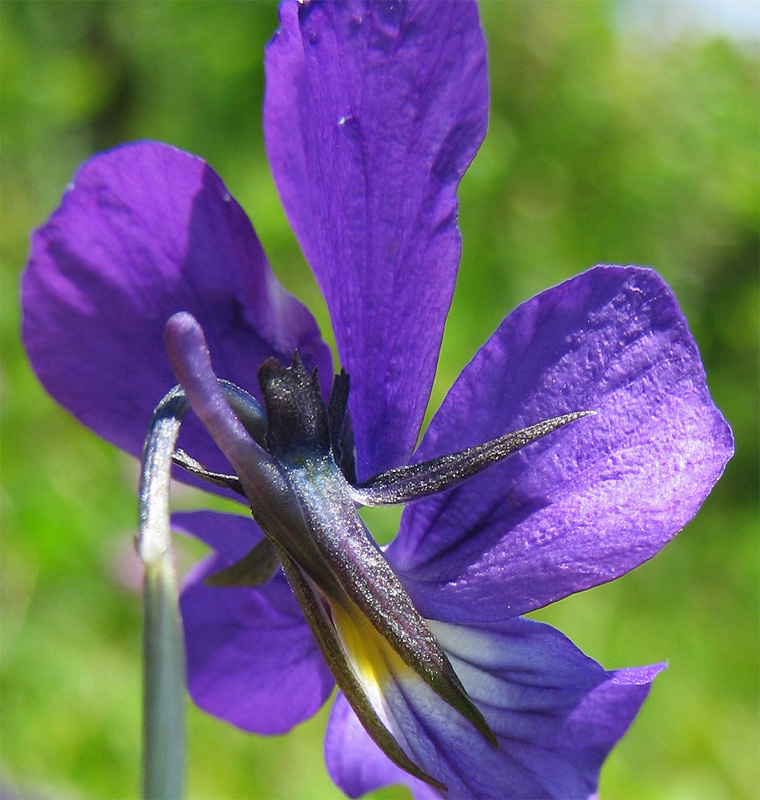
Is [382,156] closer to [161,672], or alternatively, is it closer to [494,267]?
[161,672]

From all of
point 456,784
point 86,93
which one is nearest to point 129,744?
point 456,784

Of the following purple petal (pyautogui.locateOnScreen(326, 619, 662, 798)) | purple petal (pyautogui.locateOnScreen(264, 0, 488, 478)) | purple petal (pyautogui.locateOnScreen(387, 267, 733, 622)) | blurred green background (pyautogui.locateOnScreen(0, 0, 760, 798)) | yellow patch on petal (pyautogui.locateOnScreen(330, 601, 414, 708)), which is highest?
blurred green background (pyautogui.locateOnScreen(0, 0, 760, 798))

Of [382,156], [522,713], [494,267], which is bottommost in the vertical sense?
[522,713]

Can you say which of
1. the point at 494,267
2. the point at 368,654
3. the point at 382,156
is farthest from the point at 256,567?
the point at 494,267

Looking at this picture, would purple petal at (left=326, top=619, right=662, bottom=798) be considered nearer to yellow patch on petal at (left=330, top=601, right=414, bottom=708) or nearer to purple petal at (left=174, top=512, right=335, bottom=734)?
yellow patch on petal at (left=330, top=601, right=414, bottom=708)

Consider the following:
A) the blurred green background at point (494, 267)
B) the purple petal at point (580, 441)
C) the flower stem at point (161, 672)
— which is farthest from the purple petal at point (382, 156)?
the blurred green background at point (494, 267)

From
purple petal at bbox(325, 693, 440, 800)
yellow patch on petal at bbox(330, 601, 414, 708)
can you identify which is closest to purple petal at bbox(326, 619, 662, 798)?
yellow patch on petal at bbox(330, 601, 414, 708)

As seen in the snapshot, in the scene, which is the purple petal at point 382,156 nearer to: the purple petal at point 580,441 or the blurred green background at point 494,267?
the purple petal at point 580,441
